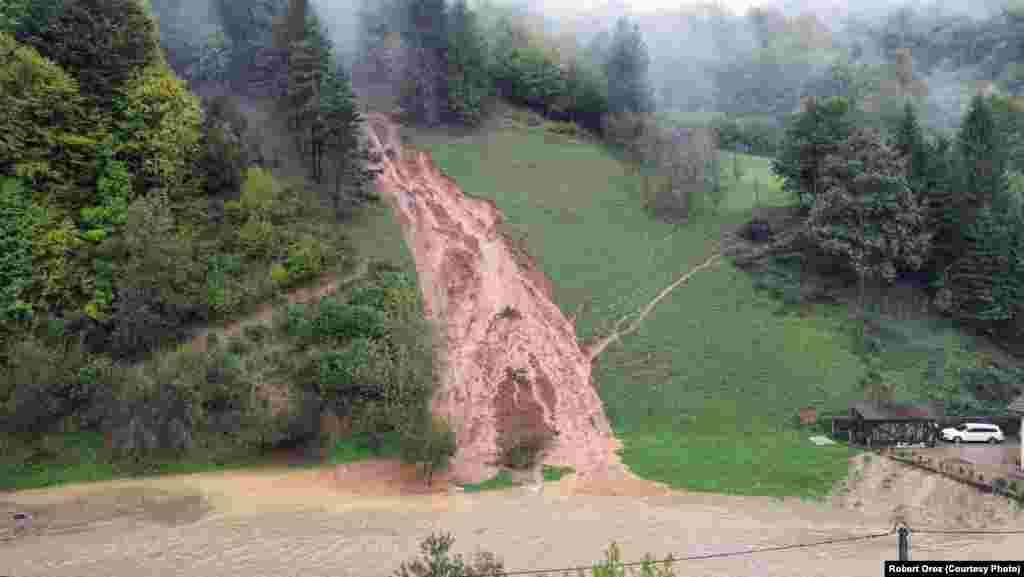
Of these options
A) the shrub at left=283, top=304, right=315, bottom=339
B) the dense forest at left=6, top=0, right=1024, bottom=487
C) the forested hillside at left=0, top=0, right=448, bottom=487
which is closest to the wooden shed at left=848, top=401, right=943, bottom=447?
the dense forest at left=6, top=0, right=1024, bottom=487

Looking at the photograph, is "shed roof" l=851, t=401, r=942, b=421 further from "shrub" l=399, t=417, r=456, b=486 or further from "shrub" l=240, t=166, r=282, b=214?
"shrub" l=240, t=166, r=282, b=214

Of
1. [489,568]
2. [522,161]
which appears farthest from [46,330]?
[522,161]

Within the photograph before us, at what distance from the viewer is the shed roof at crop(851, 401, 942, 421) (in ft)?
77.8

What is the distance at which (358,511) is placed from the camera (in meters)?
18.5

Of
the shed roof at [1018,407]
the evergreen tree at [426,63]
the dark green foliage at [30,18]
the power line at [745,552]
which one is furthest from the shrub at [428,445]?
the evergreen tree at [426,63]

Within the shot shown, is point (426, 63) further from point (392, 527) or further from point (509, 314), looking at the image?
point (392, 527)

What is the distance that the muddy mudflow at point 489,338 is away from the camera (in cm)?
2322

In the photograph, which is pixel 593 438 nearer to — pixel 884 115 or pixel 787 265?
pixel 787 265

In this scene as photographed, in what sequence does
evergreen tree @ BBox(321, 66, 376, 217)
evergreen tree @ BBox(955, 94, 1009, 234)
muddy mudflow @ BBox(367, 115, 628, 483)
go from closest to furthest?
muddy mudflow @ BBox(367, 115, 628, 483) → evergreen tree @ BBox(321, 66, 376, 217) → evergreen tree @ BBox(955, 94, 1009, 234)

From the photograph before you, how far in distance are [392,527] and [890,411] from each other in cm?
1642

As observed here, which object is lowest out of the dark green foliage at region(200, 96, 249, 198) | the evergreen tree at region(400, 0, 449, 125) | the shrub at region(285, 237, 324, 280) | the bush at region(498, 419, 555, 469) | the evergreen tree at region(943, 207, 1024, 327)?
the bush at region(498, 419, 555, 469)

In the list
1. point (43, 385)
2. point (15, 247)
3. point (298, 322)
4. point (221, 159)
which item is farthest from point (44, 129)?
point (298, 322)

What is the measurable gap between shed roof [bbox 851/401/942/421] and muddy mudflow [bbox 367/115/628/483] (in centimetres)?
811

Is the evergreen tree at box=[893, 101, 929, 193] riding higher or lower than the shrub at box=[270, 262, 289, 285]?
higher
